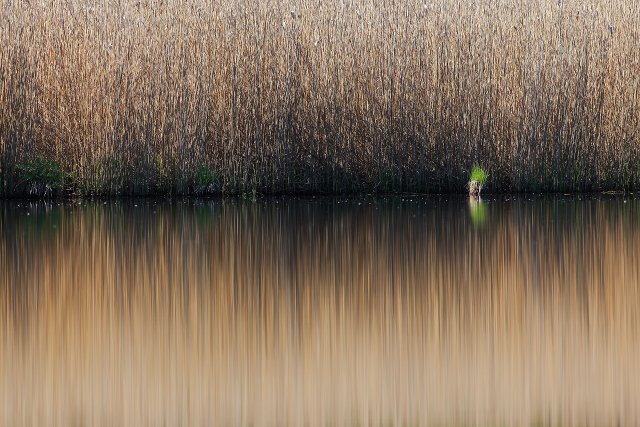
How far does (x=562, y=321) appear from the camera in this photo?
446 cm

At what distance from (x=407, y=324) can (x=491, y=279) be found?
120cm

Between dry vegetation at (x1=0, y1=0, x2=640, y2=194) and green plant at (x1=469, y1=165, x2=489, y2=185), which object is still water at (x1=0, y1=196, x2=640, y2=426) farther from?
green plant at (x1=469, y1=165, x2=489, y2=185)

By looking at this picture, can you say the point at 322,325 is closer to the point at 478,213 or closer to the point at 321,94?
the point at 478,213

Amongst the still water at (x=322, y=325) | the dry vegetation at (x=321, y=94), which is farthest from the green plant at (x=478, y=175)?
the still water at (x=322, y=325)

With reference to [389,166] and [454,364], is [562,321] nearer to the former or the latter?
[454,364]

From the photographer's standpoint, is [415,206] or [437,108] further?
[437,108]

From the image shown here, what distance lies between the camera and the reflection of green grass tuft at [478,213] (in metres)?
8.10

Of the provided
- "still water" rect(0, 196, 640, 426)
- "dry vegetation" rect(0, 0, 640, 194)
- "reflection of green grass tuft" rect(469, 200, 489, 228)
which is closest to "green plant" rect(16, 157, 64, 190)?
"dry vegetation" rect(0, 0, 640, 194)

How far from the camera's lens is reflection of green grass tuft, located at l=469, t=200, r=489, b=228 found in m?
8.10

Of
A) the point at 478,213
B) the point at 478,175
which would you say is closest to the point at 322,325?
the point at 478,213

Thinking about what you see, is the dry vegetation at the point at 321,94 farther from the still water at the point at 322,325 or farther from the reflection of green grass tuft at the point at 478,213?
the still water at the point at 322,325

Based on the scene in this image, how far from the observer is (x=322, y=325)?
4422 mm

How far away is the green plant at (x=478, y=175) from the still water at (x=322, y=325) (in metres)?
2.46

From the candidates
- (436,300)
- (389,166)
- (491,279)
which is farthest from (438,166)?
(436,300)
